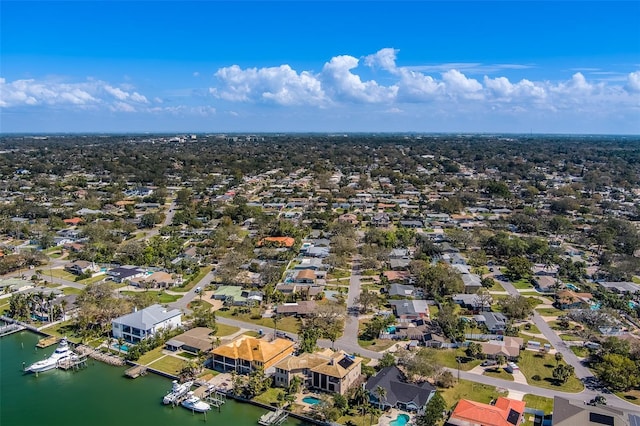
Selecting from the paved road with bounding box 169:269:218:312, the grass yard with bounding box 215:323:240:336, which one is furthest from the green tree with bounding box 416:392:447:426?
the paved road with bounding box 169:269:218:312

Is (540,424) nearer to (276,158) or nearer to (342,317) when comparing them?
(342,317)

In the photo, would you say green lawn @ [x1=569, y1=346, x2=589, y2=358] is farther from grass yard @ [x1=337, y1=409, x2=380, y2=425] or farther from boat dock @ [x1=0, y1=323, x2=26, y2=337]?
boat dock @ [x1=0, y1=323, x2=26, y2=337]

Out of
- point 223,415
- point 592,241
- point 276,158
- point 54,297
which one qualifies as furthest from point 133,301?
point 276,158

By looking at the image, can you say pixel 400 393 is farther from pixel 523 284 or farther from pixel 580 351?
Answer: pixel 523 284

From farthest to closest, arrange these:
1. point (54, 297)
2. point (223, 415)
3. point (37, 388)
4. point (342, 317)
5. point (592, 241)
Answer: point (592, 241), point (54, 297), point (342, 317), point (37, 388), point (223, 415)

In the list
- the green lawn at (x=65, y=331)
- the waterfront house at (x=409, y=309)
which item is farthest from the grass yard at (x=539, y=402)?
the green lawn at (x=65, y=331)

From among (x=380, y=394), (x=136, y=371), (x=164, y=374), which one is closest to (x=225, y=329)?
(x=164, y=374)
